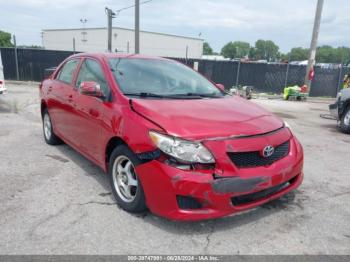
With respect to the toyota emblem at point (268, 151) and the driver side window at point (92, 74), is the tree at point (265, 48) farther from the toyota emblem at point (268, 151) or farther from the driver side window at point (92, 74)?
the toyota emblem at point (268, 151)

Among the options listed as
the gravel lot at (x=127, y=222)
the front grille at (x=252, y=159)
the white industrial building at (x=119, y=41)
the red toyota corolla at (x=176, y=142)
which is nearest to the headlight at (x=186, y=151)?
the red toyota corolla at (x=176, y=142)

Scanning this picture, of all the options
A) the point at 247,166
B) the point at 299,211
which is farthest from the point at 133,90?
the point at 299,211

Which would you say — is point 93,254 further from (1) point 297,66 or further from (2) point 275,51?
(2) point 275,51

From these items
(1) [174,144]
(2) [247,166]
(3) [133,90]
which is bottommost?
(2) [247,166]

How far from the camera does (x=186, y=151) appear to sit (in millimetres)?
2867

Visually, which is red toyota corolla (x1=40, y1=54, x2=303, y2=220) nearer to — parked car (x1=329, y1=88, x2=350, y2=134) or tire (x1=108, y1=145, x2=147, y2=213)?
tire (x1=108, y1=145, x2=147, y2=213)

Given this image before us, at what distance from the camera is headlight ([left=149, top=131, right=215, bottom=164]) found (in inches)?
112

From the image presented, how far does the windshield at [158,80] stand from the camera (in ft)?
12.8

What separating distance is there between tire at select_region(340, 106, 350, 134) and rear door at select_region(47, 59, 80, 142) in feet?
21.7

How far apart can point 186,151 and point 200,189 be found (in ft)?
1.11

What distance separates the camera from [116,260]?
2701 millimetres

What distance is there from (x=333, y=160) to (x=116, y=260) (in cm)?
437

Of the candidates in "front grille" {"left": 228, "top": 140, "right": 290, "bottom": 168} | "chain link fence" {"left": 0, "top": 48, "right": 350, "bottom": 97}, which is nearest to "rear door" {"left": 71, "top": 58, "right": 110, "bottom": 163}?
"front grille" {"left": 228, "top": 140, "right": 290, "bottom": 168}

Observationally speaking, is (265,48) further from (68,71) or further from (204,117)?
(204,117)
